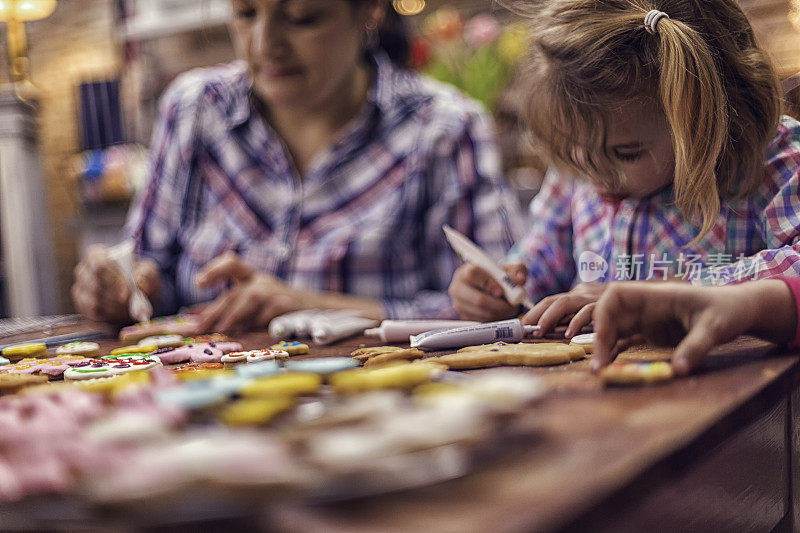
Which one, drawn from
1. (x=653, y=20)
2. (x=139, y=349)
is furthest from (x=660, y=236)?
(x=139, y=349)

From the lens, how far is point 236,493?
31 cm

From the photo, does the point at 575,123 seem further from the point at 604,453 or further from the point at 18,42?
the point at 18,42

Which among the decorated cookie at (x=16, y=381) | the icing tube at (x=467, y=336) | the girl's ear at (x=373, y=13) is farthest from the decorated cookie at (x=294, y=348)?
the girl's ear at (x=373, y=13)

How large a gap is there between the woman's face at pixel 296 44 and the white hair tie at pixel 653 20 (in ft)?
2.02

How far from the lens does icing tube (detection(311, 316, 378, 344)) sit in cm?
87

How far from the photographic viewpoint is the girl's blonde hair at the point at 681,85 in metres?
0.81

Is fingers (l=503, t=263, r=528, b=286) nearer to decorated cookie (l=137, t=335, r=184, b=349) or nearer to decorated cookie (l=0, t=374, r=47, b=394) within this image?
decorated cookie (l=137, t=335, r=184, b=349)

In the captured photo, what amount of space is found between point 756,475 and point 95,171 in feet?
13.5

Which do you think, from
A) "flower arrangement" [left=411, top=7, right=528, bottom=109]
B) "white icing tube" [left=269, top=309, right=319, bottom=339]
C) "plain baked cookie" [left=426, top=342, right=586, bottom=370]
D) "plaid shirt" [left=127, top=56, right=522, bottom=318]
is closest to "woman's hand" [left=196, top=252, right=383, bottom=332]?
"white icing tube" [left=269, top=309, right=319, bottom=339]

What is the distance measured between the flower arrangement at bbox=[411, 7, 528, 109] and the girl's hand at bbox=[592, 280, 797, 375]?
76.2 inches

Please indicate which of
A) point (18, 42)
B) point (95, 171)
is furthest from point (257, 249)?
point (95, 171)

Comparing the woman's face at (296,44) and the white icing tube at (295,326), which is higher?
the woman's face at (296,44)

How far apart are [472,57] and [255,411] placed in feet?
7.58

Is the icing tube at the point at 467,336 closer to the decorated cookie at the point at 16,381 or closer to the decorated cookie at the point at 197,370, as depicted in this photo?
the decorated cookie at the point at 197,370
